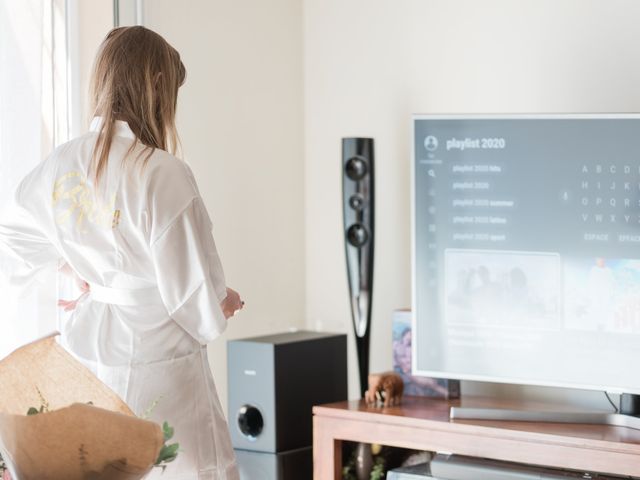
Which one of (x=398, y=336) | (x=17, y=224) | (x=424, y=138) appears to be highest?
(x=424, y=138)

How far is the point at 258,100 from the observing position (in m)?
4.14

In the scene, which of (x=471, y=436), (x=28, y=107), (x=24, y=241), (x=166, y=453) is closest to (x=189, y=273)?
(x=24, y=241)

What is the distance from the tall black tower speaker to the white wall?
282 millimetres

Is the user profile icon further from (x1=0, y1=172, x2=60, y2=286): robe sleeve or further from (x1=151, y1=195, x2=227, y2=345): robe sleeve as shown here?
(x1=0, y1=172, x2=60, y2=286): robe sleeve

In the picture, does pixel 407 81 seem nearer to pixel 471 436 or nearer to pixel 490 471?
pixel 471 436

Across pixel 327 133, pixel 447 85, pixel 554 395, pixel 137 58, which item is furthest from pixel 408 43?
pixel 137 58

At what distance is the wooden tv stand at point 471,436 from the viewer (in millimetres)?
2863

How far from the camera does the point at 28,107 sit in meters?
3.11

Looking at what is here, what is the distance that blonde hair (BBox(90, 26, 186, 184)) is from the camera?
2363 mm

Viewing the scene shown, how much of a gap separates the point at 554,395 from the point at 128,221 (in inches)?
75.7

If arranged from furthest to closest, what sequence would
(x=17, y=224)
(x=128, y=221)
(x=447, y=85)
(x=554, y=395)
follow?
(x=447, y=85) < (x=554, y=395) < (x=17, y=224) < (x=128, y=221)

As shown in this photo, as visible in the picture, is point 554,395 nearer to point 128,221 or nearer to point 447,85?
point 447,85

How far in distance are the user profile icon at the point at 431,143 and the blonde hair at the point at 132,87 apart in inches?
46.5

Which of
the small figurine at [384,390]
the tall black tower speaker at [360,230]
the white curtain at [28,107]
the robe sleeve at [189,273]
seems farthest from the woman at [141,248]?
the tall black tower speaker at [360,230]
